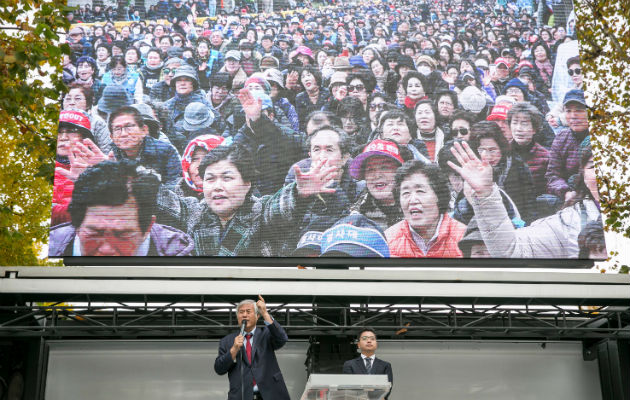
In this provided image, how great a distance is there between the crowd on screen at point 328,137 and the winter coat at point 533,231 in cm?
2

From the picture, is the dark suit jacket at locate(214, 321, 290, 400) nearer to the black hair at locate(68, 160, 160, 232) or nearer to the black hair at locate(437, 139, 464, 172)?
the black hair at locate(68, 160, 160, 232)

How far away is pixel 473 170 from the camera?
8594 millimetres

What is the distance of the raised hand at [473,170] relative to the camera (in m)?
8.52

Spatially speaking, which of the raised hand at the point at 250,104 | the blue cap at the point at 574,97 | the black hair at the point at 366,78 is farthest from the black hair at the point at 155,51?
the blue cap at the point at 574,97

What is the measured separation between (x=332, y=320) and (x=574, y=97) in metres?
3.98

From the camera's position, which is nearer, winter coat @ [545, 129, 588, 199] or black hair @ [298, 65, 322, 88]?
winter coat @ [545, 129, 588, 199]

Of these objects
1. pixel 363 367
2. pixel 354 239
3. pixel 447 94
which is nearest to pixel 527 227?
pixel 447 94

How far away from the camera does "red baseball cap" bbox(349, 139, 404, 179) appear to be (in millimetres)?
8516

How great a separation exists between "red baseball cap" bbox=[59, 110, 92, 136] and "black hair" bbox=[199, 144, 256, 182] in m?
1.38

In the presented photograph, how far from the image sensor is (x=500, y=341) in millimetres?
9336

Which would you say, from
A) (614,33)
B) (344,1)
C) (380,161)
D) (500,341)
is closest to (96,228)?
(380,161)

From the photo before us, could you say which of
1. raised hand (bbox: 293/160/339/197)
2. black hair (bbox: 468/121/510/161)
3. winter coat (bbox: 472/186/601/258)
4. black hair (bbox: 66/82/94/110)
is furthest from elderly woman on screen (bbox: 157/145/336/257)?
winter coat (bbox: 472/186/601/258)

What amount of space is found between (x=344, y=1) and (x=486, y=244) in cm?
351

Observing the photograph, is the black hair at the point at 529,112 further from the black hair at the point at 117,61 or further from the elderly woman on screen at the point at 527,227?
the black hair at the point at 117,61
